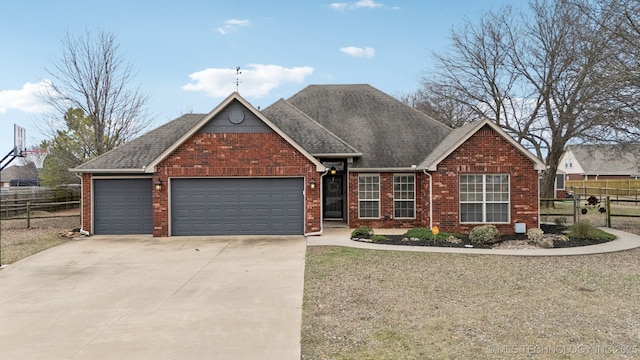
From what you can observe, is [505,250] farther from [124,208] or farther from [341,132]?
[124,208]

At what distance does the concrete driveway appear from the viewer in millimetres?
5586

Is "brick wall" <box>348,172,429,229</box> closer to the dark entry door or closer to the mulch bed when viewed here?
the dark entry door

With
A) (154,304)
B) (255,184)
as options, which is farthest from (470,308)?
(255,184)

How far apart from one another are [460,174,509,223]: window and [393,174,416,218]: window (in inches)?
88.9

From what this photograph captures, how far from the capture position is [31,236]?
1572 cm

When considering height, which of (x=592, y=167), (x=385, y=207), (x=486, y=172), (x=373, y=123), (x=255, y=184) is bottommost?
(x=385, y=207)

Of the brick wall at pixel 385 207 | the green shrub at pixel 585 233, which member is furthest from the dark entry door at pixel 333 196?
the green shrub at pixel 585 233

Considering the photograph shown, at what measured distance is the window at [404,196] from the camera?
56.2 feet

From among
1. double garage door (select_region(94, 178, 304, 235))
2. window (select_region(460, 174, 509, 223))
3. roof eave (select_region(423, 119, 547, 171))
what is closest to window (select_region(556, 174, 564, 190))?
roof eave (select_region(423, 119, 547, 171))

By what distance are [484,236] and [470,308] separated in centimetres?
705

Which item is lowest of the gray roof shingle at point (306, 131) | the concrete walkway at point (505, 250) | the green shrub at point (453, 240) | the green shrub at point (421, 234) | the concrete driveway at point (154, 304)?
the concrete driveway at point (154, 304)

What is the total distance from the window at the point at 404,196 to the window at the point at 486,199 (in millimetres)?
2258

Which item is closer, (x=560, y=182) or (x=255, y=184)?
(x=255, y=184)

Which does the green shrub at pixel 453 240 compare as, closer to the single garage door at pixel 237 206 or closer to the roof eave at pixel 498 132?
the roof eave at pixel 498 132
